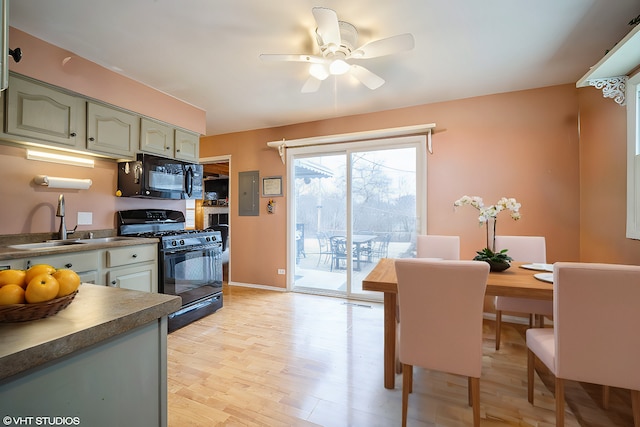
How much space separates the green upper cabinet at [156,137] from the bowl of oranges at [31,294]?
2.50 m

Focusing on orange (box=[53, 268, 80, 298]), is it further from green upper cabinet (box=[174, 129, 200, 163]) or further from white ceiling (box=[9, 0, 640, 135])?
green upper cabinet (box=[174, 129, 200, 163])

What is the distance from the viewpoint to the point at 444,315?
4.65ft

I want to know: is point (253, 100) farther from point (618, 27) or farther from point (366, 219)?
point (618, 27)

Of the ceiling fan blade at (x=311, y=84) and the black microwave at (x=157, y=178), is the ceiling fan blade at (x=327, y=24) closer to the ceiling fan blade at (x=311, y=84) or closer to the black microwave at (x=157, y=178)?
the ceiling fan blade at (x=311, y=84)

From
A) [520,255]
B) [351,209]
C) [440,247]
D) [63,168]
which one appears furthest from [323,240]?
[63,168]

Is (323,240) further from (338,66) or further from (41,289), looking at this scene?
(41,289)

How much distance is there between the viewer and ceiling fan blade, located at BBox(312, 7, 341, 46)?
1.52 m

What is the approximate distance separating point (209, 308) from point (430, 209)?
2.85 meters

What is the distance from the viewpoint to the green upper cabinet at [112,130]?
2420 mm

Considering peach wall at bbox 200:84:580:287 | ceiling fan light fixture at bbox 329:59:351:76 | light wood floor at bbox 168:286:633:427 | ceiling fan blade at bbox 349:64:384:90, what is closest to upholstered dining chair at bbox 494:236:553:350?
light wood floor at bbox 168:286:633:427

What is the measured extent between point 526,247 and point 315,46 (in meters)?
2.54

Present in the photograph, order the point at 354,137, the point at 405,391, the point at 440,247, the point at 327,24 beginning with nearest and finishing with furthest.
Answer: the point at 405,391, the point at 327,24, the point at 440,247, the point at 354,137

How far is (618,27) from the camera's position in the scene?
1951 mm

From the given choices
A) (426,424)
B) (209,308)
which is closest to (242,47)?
(209,308)
